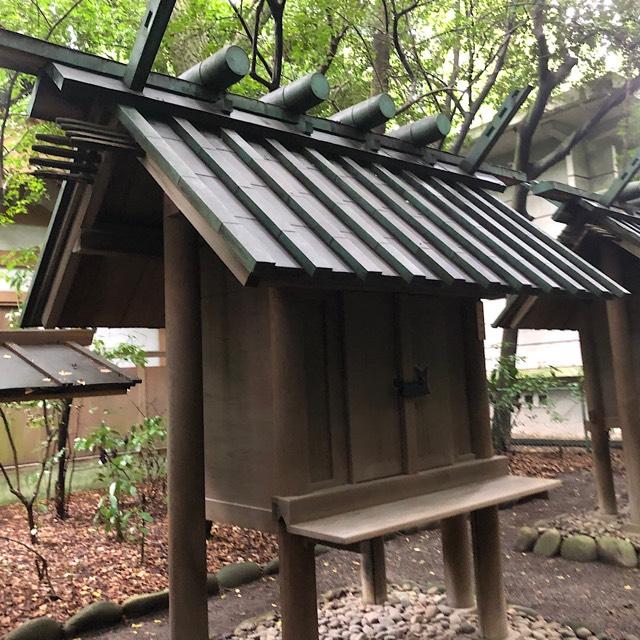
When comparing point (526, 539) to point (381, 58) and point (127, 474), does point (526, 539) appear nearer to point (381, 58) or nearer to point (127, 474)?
point (127, 474)

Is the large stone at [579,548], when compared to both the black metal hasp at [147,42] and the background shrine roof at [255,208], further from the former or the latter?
the black metal hasp at [147,42]

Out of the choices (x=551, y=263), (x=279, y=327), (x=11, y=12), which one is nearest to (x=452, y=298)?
(x=551, y=263)

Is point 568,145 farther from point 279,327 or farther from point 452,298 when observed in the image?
point 279,327

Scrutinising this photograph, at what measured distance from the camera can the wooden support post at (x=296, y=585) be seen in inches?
115

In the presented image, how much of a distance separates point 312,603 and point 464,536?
7.11 feet

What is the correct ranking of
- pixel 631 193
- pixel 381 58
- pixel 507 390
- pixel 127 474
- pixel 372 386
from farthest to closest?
pixel 507 390 → pixel 381 58 → pixel 631 193 → pixel 127 474 → pixel 372 386

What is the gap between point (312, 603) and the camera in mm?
3008

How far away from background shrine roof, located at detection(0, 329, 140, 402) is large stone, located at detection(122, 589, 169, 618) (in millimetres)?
2715

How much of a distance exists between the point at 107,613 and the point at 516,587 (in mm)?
3884

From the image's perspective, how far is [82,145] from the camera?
288 cm

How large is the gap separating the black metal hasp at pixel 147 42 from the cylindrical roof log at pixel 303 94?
0.88 meters

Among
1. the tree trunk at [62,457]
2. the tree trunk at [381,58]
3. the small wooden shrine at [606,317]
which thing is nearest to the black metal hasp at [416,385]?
the small wooden shrine at [606,317]

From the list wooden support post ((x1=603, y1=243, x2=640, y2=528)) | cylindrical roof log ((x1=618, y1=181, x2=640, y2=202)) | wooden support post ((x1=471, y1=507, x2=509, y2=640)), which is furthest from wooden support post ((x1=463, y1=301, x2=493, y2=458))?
cylindrical roof log ((x1=618, y1=181, x2=640, y2=202))

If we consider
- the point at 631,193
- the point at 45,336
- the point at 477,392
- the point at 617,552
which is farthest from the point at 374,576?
the point at 631,193
